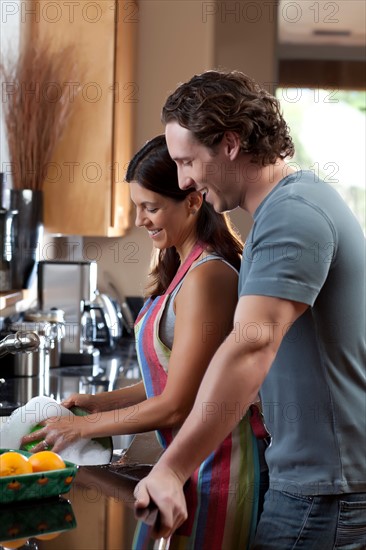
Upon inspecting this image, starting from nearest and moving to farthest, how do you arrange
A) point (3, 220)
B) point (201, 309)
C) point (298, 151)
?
point (201, 309) < point (3, 220) < point (298, 151)

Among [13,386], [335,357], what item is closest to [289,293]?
[335,357]

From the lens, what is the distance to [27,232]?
367 cm

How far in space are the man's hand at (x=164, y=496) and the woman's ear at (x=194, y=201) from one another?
0.67 metres

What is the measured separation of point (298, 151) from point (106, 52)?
2.76 m

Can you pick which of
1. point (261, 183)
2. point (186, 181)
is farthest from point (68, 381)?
point (261, 183)

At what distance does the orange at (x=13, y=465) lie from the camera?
1376mm

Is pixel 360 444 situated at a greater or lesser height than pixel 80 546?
greater

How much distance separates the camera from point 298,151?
21.2 ft

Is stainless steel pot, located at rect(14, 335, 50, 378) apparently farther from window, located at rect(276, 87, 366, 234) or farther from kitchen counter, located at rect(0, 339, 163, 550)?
window, located at rect(276, 87, 366, 234)

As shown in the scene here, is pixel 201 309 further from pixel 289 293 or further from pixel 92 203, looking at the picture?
pixel 92 203

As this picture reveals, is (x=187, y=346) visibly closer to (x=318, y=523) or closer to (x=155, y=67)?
(x=318, y=523)

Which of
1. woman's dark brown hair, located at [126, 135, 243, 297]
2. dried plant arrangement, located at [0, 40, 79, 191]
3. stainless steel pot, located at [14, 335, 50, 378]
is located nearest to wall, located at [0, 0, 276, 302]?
dried plant arrangement, located at [0, 40, 79, 191]

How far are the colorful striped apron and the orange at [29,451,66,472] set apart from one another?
0.21 metres

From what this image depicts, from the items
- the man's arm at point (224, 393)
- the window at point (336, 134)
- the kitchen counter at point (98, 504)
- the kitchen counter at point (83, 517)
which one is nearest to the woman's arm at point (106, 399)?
the kitchen counter at point (98, 504)
